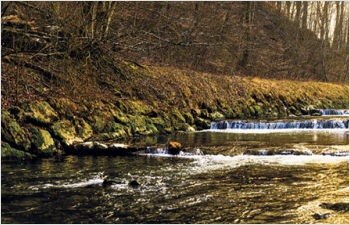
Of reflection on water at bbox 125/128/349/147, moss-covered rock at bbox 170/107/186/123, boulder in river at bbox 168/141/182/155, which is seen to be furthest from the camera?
moss-covered rock at bbox 170/107/186/123

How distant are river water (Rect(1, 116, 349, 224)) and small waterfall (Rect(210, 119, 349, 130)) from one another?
5.98 meters

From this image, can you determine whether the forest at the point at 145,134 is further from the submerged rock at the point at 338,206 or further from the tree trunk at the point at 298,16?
the tree trunk at the point at 298,16

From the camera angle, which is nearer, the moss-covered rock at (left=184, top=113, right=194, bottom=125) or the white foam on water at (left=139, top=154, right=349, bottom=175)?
the white foam on water at (left=139, top=154, right=349, bottom=175)

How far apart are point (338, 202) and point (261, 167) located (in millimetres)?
2995

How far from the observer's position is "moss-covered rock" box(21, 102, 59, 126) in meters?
10.1

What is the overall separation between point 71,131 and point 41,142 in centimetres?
129

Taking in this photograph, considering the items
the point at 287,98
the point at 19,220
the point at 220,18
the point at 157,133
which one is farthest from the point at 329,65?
the point at 19,220

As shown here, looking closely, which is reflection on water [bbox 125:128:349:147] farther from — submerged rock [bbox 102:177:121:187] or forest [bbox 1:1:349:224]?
submerged rock [bbox 102:177:121:187]

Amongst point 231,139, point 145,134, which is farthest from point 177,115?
point 231,139

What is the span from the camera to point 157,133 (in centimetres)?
1443

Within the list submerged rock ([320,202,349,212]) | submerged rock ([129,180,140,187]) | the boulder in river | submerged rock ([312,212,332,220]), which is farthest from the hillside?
submerged rock ([312,212,332,220])

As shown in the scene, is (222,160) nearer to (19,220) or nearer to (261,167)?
(261,167)

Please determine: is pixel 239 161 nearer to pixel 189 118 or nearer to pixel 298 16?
pixel 189 118

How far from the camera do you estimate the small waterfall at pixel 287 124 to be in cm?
1667
